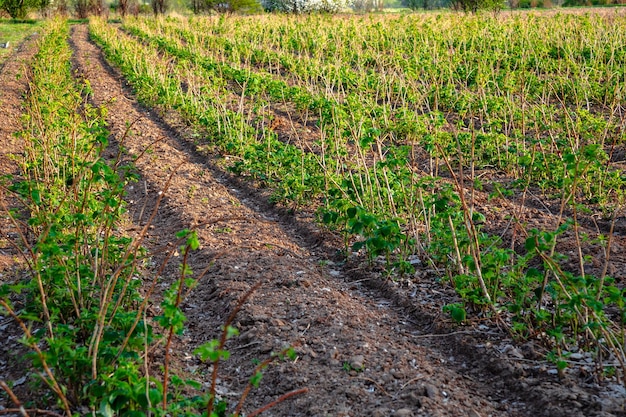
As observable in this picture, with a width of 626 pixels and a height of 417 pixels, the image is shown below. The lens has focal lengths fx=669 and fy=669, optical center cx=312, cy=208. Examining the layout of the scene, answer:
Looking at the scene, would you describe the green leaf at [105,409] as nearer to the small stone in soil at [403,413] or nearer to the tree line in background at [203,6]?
the small stone in soil at [403,413]

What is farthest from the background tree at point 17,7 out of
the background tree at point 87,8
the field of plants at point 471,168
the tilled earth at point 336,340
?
the tilled earth at point 336,340

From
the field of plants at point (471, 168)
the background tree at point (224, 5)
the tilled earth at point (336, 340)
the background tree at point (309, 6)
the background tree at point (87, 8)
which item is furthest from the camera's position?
the background tree at point (87, 8)

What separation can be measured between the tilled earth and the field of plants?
185 mm

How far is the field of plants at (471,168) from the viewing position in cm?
347

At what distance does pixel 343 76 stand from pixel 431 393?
627 centimetres

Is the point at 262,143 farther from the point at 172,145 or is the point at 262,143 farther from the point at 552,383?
the point at 552,383

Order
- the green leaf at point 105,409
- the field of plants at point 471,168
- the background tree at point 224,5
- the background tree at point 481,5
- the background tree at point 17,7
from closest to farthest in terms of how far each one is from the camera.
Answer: the green leaf at point 105,409
the field of plants at point 471,168
the background tree at point 481,5
the background tree at point 17,7
the background tree at point 224,5

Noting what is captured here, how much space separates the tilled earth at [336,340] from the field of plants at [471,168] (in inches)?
7.3

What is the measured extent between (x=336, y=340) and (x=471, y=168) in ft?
5.11

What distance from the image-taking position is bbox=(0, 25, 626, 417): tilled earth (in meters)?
2.99

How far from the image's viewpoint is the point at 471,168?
4363 mm

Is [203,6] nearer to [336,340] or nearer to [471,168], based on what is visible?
[471,168]

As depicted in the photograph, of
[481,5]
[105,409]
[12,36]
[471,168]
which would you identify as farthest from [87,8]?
[105,409]

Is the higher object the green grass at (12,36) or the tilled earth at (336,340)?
the green grass at (12,36)
